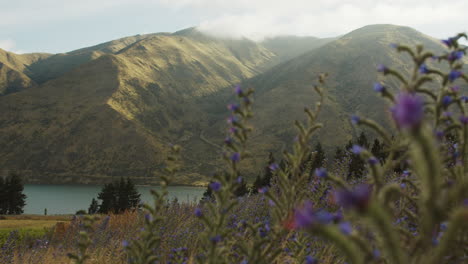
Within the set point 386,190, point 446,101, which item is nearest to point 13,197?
point 446,101

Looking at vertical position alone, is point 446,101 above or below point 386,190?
above

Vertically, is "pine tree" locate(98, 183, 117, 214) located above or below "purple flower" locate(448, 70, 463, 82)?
below

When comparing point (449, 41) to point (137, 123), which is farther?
point (137, 123)

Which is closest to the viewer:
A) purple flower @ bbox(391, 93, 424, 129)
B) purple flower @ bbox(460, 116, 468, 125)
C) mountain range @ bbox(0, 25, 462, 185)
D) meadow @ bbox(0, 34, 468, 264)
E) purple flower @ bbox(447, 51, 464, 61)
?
purple flower @ bbox(391, 93, 424, 129)

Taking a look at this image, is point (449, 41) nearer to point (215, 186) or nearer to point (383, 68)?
point (383, 68)

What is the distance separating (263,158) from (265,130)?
21.0 meters

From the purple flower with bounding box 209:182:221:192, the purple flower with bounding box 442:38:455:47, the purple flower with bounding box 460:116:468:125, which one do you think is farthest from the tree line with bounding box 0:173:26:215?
the purple flower with bounding box 460:116:468:125

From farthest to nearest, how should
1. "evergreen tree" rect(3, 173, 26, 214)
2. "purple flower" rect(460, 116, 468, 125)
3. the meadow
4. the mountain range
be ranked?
1. the mountain range
2. "evergreen tree" rect(3, 173, 26, 214)
3. "purple flower" rect(460, 116, 468, 125)
4. the meadow

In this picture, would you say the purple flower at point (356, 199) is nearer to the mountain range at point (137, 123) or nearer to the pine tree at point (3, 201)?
the pine tree at point (3, 201)

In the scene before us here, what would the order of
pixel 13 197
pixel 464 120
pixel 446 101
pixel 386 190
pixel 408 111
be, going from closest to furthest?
pixel 408 111 → pixel 386 190 → pixel 464 120 → pixel 446 101 → pixel 13 197

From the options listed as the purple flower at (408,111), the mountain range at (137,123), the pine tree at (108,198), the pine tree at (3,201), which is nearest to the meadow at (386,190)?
the purple flower at (408,111)

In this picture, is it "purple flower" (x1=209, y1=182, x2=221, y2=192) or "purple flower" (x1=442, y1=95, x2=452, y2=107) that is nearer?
"purple flower" (x1=442, y1=95, x2=452, y2=107)

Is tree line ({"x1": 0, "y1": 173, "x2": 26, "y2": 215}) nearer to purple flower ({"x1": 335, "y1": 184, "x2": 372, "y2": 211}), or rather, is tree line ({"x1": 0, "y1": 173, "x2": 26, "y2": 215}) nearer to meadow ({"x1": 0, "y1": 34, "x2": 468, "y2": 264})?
meadow ({"x1": 0, "y1": 34, "x2": 468, "y2": 264})

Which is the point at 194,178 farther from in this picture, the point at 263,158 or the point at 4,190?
the point at 4,190
